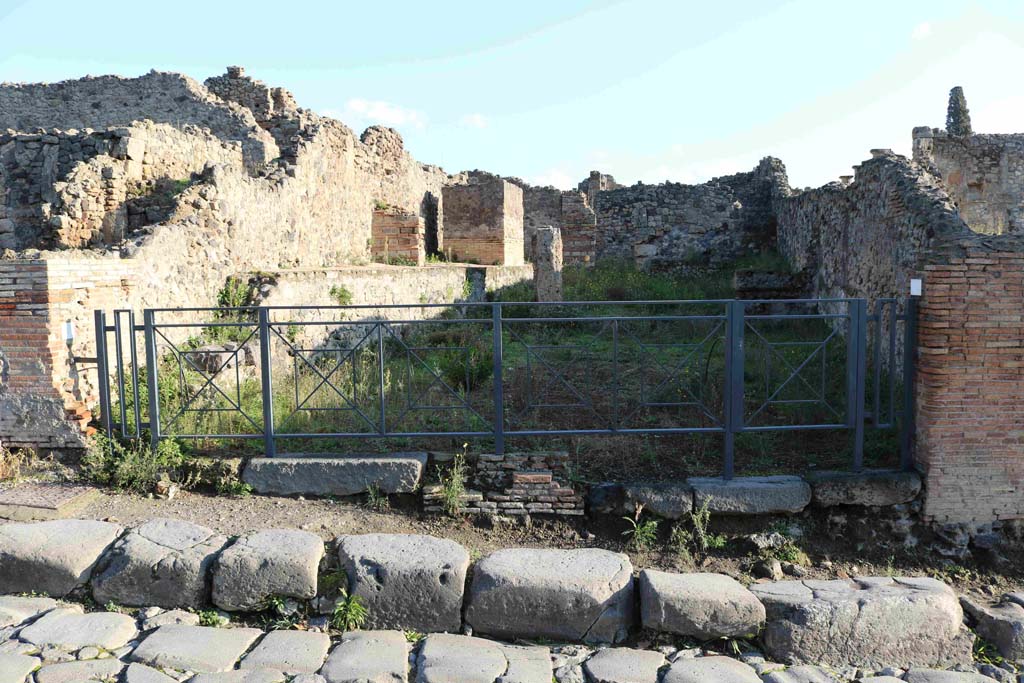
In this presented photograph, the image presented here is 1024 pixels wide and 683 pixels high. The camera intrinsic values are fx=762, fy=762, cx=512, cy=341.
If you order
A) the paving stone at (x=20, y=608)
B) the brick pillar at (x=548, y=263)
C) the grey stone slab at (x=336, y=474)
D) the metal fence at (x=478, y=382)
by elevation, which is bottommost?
the paving stone at (x=20, y=608)

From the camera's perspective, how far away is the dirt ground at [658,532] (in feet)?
18.1

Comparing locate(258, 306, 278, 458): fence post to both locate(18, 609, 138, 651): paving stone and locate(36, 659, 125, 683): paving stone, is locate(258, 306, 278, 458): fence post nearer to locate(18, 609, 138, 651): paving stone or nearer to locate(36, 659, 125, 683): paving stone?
locate(18, 609, 138, 651): paving stone

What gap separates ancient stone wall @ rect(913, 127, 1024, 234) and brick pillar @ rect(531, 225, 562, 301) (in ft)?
37.3

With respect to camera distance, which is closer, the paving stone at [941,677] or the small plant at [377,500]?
the paving stone at [941,677]

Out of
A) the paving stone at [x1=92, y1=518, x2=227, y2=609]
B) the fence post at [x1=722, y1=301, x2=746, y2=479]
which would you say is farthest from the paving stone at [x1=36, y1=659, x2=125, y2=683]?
the fence post at [x1=722, y1=301, x2=746, y2=479]

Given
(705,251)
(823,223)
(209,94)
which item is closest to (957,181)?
(705,251)

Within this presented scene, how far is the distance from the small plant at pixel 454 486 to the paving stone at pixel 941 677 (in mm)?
3130

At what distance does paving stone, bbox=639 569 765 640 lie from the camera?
460 cm

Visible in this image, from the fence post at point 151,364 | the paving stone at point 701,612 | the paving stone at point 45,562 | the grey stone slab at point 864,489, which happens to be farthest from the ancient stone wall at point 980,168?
the paving stone at point 45,562

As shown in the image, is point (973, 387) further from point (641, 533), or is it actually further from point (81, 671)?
point (81, 671)

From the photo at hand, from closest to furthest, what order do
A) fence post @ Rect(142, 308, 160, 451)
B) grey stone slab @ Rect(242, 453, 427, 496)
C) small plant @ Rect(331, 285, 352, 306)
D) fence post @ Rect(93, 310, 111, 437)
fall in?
1. grey stone slab @ Rect(242, 453, 427, 496)
2. fence post @ Rect(142, 308, 160, 451)
3. fence post @ Rect(93, 310, 111, 437)
4. small plant @ Rect(331, 285, 352, 306)

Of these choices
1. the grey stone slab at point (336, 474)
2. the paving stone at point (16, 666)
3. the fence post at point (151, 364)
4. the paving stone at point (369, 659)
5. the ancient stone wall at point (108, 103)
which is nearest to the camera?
the paving stone at point (16, 666)

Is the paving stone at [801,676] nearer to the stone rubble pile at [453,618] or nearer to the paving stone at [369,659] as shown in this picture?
the stone rubble pile at [453,618]

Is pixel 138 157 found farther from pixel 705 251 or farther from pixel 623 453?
pixel 705 251
